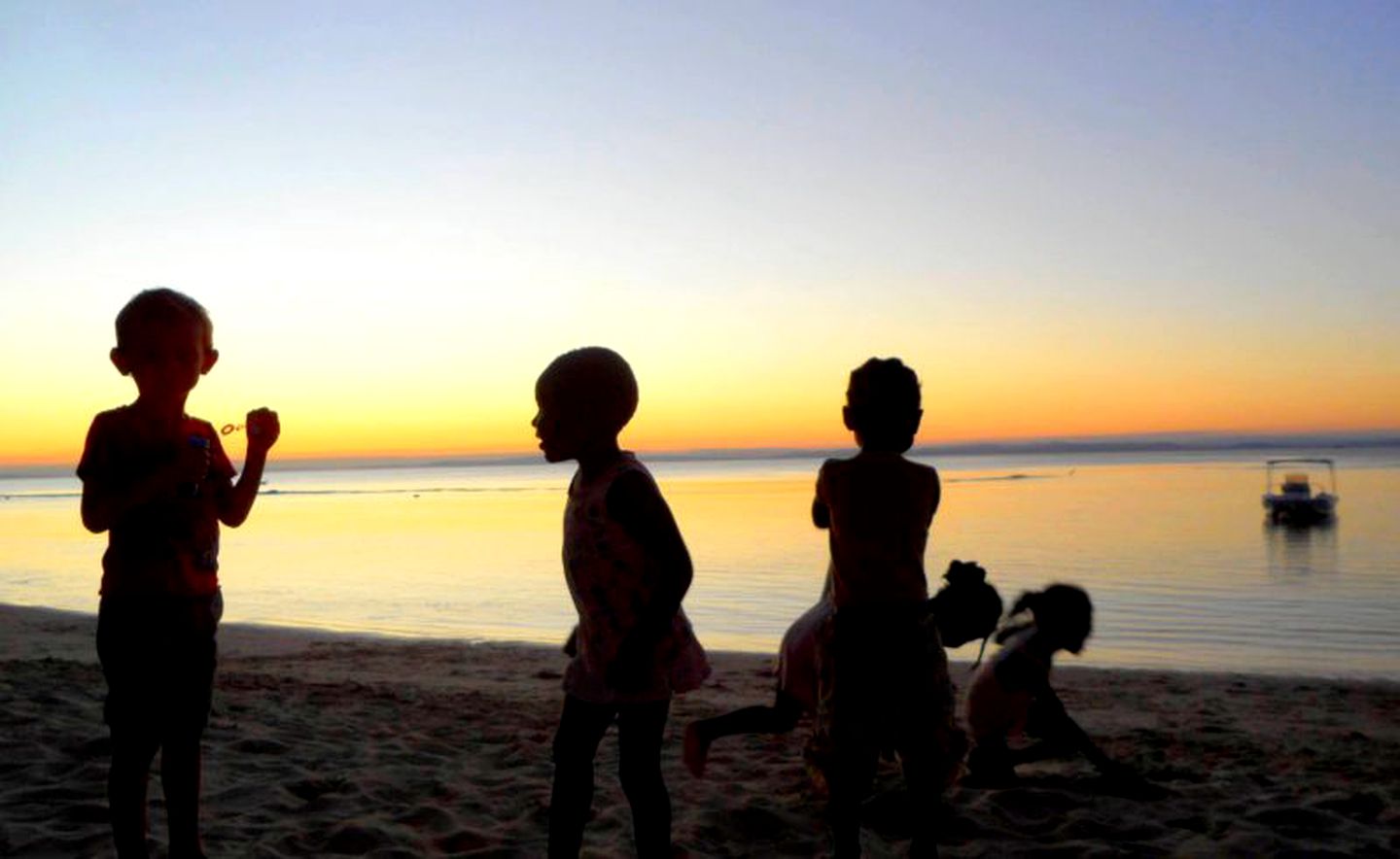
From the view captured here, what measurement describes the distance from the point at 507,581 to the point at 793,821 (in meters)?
15.8

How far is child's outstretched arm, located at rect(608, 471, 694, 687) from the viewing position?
10.2ft

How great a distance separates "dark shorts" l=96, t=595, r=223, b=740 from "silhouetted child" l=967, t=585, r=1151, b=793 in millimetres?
3517

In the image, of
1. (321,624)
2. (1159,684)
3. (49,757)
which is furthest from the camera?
(321,624)

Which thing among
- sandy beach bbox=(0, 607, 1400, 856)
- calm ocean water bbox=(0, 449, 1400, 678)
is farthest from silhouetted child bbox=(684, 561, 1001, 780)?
calm ocean water bbox=(0, 449, 1400, 678)

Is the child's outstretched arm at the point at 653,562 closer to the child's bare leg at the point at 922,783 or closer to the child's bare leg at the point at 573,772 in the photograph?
the child's bare leg at the point at 573,772

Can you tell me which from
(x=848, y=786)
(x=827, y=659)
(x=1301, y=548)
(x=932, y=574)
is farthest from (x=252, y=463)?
(x=1301, y=548)

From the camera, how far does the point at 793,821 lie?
186 inches

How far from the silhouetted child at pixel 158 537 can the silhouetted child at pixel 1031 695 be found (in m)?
3.45

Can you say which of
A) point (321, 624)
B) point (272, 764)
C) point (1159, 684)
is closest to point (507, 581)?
point (321, 624)

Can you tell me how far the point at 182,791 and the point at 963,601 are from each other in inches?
103

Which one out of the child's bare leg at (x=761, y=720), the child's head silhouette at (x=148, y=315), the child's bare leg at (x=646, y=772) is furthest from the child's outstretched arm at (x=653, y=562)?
the child's bare leg at (x=761, y=720)

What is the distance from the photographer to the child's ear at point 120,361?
3197 millimetres

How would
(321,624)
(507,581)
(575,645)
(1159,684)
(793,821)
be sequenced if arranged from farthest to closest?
(507,581)
(321,624)
(1159,684)
(793,821)
(575,645)

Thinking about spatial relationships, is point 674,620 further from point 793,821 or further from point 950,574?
point 793,821
